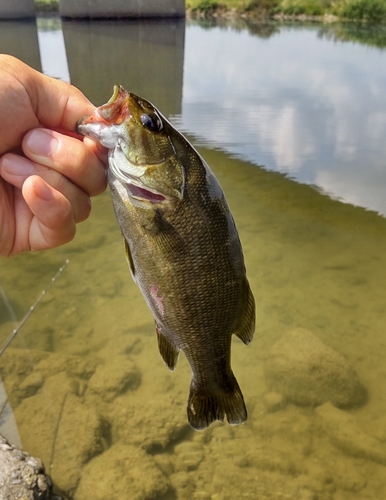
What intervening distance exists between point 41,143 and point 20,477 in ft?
7.00

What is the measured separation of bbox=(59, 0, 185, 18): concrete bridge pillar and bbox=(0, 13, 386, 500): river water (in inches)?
938

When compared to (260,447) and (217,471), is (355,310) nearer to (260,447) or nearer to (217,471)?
(260,447)

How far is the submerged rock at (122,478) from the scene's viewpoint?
3.26 metres

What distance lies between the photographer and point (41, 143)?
70.5 inches

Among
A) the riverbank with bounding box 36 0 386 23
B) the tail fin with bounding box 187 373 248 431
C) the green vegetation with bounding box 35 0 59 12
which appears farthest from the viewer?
the green vegetation with bounding box 35 0 59 12

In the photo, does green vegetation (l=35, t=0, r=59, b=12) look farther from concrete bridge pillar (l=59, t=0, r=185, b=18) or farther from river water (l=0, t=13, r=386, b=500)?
river water (l=0, t=13, r=386, b=500)

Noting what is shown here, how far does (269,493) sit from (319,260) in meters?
3.60

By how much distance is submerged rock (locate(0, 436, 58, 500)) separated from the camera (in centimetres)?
248

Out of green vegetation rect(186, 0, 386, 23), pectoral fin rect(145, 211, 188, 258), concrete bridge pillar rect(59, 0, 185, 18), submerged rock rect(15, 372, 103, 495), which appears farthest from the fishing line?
green vegetation rect(186, 0, 386, 23)

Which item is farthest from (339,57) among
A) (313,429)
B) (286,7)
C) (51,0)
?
(51,0)

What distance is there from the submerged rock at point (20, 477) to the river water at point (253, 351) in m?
0.66

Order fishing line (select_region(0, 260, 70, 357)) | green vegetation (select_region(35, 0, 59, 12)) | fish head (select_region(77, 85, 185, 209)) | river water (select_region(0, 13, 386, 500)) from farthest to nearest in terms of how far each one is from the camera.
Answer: green vegetation (select_region(35, 0, 59, 12))
fishing line (select_region(0, 260, 70, 357))
river water (select_region(0, 13, 386, 500))
fish head (select_region(77, 85, 185, 209))

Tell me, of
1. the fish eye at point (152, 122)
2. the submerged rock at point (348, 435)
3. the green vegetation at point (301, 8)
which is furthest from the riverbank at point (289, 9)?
the fish eye at point (152, 122)

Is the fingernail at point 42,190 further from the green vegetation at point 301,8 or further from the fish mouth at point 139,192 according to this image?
the green vegetation at point 301,8
